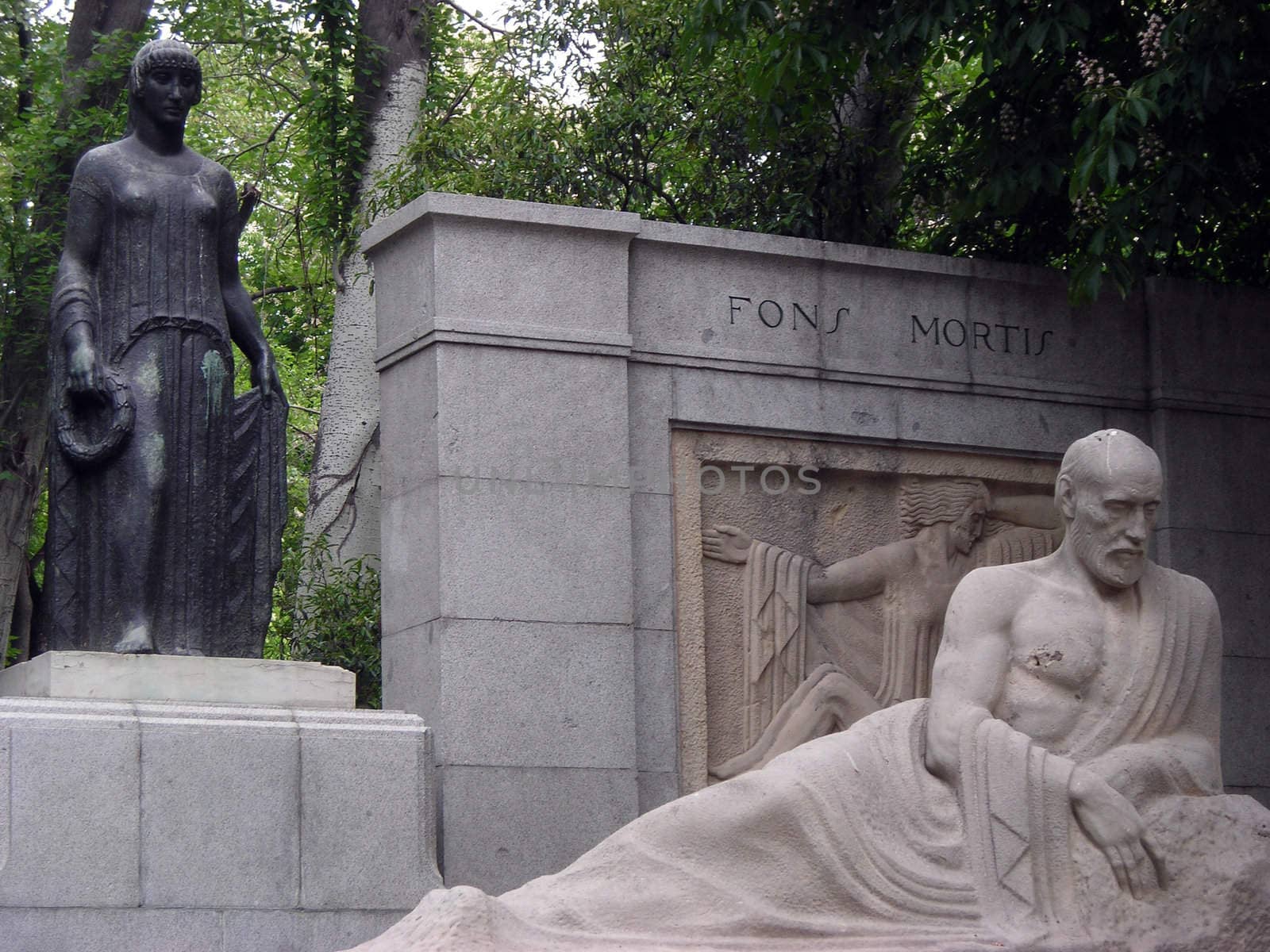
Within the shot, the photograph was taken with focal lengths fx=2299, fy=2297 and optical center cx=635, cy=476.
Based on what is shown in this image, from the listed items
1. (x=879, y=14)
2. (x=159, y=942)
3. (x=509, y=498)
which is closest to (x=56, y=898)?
(x=159, y=942)

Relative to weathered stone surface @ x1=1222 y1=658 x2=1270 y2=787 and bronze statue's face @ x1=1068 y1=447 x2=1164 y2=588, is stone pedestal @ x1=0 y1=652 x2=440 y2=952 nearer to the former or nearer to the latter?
bronze statue's face @ x1=1068 y1=447 x2=1164 y2=588

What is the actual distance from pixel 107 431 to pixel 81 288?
0.63 metres

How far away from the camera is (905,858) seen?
301 inches

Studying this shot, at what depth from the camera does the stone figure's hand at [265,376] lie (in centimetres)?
966

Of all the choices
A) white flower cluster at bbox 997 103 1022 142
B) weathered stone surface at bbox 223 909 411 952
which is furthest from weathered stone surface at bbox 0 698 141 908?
white flower cluster at bbox 997 103 1022 142

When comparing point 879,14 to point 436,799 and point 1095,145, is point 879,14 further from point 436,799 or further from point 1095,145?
point 436,799

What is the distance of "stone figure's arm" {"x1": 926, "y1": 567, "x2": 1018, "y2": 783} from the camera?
25.9 ft

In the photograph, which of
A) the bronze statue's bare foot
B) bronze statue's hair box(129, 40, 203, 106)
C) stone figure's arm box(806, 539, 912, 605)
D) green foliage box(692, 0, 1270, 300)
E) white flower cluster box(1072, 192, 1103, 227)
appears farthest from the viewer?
white flower cluster box(1072, 192, 1103, 227)

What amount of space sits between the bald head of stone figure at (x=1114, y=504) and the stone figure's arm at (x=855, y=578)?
11.0ft

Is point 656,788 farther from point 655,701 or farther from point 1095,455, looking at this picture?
point 1095,455

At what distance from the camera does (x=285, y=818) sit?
889 centimetres

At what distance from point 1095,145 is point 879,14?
1567 mm

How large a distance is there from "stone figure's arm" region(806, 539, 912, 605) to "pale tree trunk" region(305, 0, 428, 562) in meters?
5.13

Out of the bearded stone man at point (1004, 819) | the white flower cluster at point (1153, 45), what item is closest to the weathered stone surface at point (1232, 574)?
the white flower cluster at point (1153, 45)
